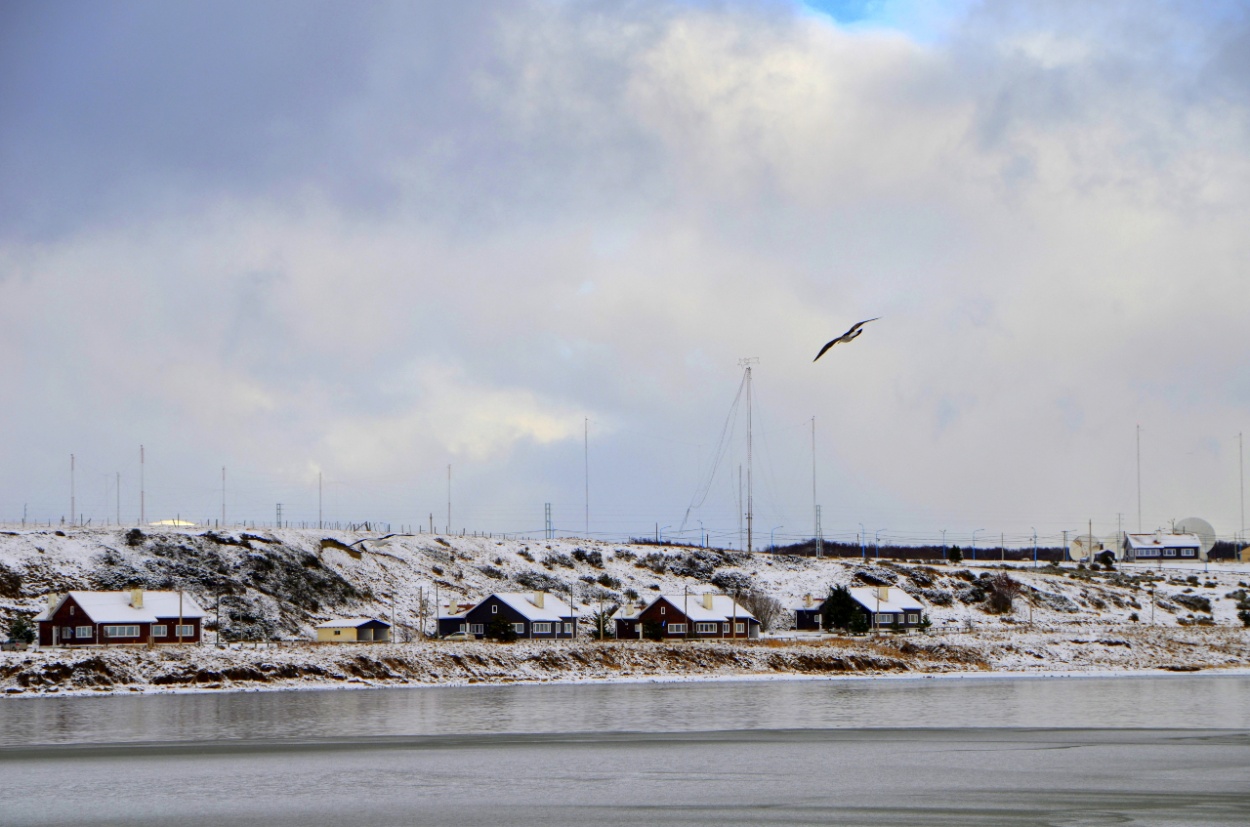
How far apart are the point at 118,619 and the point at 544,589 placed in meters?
57.6

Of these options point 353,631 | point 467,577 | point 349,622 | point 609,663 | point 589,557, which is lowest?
point 609,663

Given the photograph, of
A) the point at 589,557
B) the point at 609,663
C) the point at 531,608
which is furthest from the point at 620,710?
the point at 589,557

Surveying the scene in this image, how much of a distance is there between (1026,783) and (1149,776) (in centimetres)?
421

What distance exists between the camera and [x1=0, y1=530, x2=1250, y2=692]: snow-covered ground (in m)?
89.9

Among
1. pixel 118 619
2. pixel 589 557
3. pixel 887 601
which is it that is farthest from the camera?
pixel 589 557

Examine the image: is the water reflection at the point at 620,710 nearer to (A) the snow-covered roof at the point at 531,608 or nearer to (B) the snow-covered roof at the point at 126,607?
(B) the snow-covered roof at the point at 126,607

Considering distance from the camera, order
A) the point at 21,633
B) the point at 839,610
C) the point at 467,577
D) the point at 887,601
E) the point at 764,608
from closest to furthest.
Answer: the point at 21,633 < the point at 839,610 < the point at 887,601 < the point at 764,608 < the point at 467,577

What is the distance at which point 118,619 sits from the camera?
328ft

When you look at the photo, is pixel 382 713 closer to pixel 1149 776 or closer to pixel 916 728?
pixel 916 728

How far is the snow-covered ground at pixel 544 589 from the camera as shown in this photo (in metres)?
89.9

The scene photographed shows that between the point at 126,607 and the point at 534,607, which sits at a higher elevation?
the point at 126,607

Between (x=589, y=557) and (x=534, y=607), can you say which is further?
(x=589, y=557)

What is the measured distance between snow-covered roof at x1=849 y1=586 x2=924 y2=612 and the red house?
225ft

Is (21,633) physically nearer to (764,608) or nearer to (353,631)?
(353,631)
